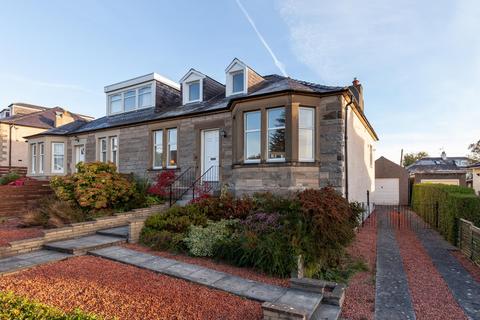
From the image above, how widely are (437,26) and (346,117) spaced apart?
404cm

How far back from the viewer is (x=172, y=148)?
1383cm

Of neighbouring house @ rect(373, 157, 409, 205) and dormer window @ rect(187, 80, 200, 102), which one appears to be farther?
neighbouring house @ rect(373, 157, 409, 205)

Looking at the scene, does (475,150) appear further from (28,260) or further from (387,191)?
(28,260)

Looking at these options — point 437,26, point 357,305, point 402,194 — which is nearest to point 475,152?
point 402,194

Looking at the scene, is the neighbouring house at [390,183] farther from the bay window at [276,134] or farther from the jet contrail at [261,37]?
the bay window at [276,134]

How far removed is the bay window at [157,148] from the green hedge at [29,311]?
1130 centimetres

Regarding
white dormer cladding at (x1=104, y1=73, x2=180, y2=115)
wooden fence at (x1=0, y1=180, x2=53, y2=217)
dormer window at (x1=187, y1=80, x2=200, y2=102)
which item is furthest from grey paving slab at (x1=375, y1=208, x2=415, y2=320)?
wooden fence at (x1=0, y1=180, x2=53, y2=217)

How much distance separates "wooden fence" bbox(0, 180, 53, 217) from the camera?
11.7 m

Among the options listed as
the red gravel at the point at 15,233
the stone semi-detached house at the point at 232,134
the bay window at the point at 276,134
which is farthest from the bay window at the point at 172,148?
the red gravel at the point at 15,233

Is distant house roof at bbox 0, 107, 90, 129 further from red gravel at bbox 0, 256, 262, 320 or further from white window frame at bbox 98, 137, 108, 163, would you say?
red gravel at bbox 0, 256, 262, 320

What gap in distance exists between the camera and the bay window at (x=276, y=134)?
385 inches

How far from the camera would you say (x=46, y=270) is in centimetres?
533

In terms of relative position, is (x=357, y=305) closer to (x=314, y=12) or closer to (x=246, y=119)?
(x=246, y=119)

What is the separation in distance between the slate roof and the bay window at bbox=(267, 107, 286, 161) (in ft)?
2.63
